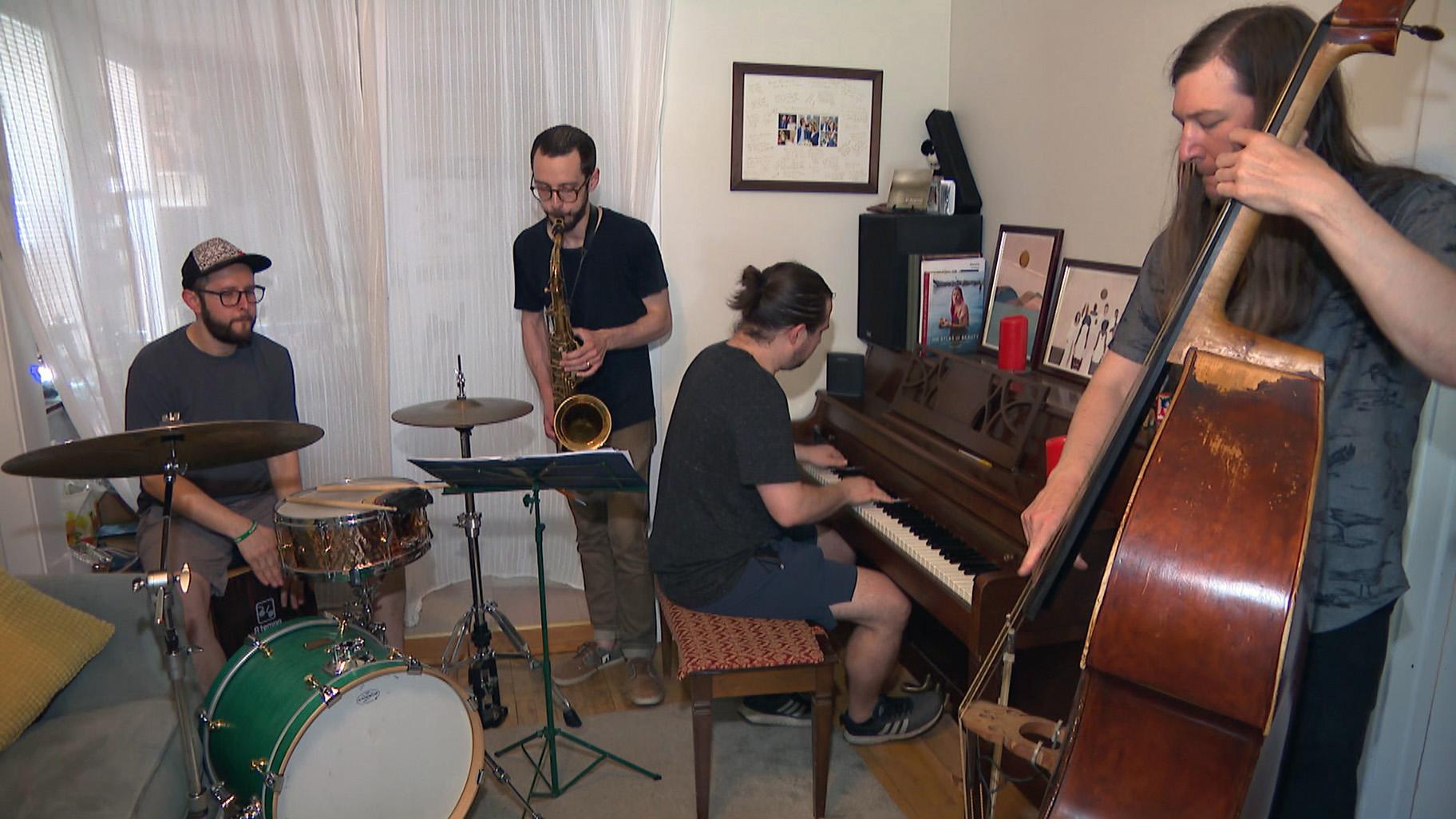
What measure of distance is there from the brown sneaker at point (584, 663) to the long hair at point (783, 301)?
4.43 ft

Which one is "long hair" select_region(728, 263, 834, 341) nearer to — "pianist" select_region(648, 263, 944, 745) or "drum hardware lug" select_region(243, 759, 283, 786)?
"pianist" select_region(648, 263, 944, 745)

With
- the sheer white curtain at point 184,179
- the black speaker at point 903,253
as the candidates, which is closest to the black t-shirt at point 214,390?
the sheer white curtain at point 184,179

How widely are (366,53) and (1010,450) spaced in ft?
7.42

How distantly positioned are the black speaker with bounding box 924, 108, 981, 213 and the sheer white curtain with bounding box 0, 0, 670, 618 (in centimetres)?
99

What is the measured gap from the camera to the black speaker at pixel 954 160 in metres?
3.12

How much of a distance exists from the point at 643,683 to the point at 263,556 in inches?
45.8

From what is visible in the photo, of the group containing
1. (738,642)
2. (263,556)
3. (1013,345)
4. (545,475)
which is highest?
(1013,345)

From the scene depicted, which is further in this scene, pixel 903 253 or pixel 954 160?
pixel 954 160

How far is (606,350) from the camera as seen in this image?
2.85 metres

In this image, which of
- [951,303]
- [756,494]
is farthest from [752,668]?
[951,303]

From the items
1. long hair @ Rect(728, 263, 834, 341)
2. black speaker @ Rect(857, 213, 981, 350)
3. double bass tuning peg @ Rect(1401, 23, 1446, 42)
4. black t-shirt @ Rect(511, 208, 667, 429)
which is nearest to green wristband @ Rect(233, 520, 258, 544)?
black t-shirt @ Rect(511, 208, 667, 429)

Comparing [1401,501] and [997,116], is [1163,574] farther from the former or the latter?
[997,116]

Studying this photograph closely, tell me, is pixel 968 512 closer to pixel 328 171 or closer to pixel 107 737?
pixel 107 737

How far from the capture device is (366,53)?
286 cm
